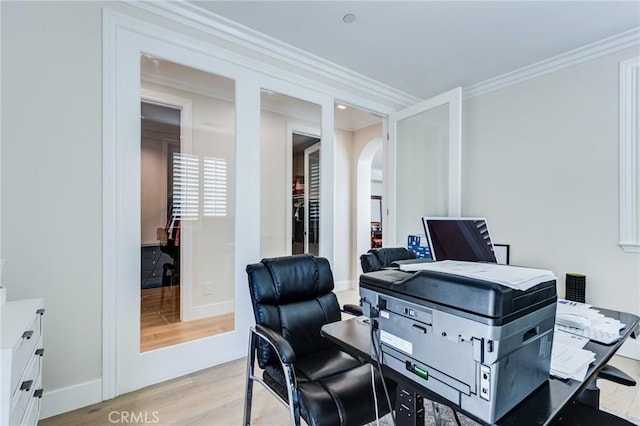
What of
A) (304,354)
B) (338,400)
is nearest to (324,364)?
(304,354)

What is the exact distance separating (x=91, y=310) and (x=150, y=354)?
517mm

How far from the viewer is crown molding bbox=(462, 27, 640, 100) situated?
2600mm

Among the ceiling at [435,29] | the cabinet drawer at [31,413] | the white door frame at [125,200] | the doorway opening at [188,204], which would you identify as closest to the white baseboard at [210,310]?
the doorway opening at [188,204]

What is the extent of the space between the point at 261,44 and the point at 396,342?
2638 mm

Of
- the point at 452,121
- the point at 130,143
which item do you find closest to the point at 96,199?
the point at 130,143

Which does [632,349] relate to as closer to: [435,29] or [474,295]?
[474,295]

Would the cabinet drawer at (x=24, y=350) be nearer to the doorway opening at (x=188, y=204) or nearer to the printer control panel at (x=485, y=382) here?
the doorway opening at (x=188, y=204)

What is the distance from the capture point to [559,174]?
9.82 feet

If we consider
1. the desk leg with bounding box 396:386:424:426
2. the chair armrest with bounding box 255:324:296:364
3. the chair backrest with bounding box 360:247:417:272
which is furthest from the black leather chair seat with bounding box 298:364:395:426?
the chair backrest with bounding box 360:247:417:272

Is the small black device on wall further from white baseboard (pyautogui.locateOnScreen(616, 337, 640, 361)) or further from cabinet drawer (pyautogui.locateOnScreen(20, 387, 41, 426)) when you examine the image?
cabinet drawer (pyautogui.locateOnScreen(20, 387, 41, 426))

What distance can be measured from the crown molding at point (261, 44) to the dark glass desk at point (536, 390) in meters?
2.43

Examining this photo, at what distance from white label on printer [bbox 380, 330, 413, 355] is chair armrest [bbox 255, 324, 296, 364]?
Result: 0.46m

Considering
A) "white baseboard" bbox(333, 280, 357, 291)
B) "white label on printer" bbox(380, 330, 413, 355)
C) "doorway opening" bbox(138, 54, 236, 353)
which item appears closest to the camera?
"white label on printer" bbox(380, 330, 413, 355)

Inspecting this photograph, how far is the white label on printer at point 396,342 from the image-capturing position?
93 cm
